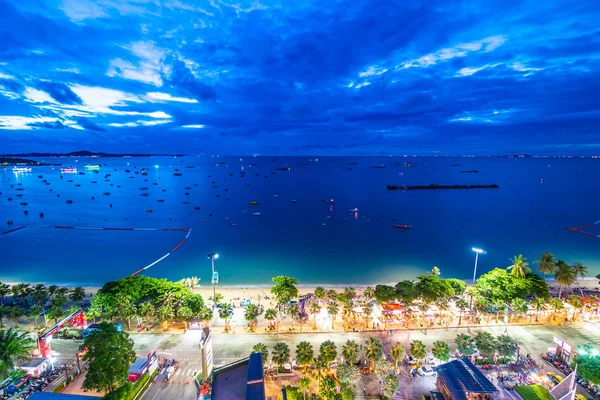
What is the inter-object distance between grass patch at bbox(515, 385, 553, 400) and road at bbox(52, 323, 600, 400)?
716 cm

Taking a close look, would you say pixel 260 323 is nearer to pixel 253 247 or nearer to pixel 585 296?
pixel 253 247

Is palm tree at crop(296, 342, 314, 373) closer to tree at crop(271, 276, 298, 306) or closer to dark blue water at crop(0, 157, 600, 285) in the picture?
tree at crop(271, 276, 298, 306)

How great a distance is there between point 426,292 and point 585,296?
29870mm

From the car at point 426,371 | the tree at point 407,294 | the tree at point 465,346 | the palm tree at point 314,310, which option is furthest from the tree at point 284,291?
the tree at point 465,346

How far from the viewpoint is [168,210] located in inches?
4943

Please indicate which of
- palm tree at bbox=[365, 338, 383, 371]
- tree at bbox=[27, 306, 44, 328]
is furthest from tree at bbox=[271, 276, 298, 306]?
Answer: tree at bbox=[27, 306, 44, 328]

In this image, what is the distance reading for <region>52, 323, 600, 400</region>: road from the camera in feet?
116

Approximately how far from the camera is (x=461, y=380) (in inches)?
1042

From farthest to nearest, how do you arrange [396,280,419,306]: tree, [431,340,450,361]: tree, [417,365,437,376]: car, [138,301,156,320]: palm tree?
[396,280,419,306]: tree
[138,301,156,320]: palm tree
[417,365,437,376]: car
[431,340,450,361]: tree

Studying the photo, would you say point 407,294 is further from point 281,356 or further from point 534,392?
point 281,356

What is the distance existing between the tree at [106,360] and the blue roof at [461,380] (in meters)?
28.7

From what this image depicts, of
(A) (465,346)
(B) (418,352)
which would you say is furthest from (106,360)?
(A) (465,346)

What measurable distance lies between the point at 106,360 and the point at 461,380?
31.2 meters

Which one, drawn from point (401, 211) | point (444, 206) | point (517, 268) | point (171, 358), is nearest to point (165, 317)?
point (171, 358)
